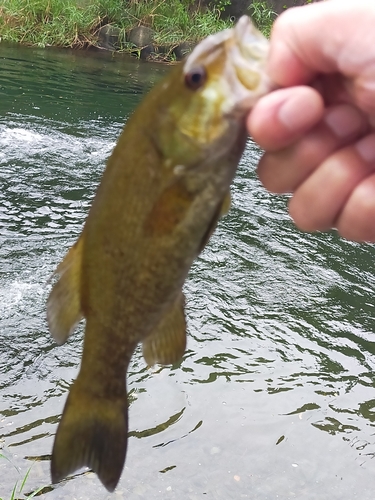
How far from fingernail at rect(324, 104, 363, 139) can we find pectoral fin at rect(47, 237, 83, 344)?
809 mm

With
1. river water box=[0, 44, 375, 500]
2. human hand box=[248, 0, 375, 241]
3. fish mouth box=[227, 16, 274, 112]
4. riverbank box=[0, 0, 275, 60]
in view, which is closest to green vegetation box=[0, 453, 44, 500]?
river water box=[0, 44, 375, 500]

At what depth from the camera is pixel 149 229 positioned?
1.52 meters

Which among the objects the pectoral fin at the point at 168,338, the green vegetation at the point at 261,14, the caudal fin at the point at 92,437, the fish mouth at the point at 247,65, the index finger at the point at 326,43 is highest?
the green vegetation at the point at 261,14

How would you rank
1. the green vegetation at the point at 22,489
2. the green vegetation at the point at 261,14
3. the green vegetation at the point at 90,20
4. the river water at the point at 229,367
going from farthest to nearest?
the green vegetation at the point at 261,14 < the green vegetation at the point at 90,20 < the river water at the point at 229,367 < the green vegetation at the point at 22,489

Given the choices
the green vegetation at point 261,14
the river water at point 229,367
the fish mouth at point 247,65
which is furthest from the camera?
the green vegetation at point 261,14

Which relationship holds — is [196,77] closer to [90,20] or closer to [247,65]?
[247,65]

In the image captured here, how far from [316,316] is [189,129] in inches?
187

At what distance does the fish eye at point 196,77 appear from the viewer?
137 centimetres

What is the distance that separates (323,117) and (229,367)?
374 cm

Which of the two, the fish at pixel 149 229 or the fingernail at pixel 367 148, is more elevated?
the fingernail at pixel 367 148

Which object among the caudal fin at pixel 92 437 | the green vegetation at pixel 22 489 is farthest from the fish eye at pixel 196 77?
the green vegetation at pixel 22 489

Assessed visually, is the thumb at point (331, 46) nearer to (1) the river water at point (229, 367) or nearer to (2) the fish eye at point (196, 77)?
(2) the fish eye at point (196, 77)

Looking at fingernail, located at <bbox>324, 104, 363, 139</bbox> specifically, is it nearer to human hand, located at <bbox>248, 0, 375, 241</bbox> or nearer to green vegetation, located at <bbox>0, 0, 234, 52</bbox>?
human hand, located at <bbox>248, 0, 375, 241</bbox>

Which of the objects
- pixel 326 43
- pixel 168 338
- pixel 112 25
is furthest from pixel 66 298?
→ pixel 112 25
